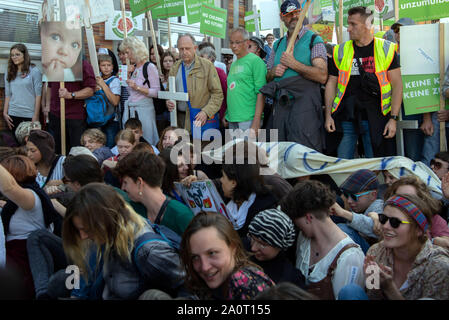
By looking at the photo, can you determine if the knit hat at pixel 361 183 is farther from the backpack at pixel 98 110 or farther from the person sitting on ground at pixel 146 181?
the backpack at pixel 98 110

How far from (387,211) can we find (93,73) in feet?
16.6

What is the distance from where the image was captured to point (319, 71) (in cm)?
551

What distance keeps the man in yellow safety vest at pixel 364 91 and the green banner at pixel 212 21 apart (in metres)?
2.64

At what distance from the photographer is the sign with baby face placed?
250 inches

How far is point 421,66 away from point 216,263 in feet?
13.2

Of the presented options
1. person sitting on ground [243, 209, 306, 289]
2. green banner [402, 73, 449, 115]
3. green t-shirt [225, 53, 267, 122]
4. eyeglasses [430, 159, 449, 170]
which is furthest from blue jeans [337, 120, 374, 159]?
person sitting on ground [243, 209, 306, 289]

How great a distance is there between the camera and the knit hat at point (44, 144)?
508 centimetres

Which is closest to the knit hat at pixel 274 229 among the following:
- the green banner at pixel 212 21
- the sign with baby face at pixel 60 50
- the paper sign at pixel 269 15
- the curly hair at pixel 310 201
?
the curly hair at pixel 310 201

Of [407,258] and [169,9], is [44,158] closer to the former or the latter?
[169,9]

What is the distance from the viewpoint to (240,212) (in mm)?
3676

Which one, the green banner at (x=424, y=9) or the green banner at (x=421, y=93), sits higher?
the green banner at (x=424, y=9)

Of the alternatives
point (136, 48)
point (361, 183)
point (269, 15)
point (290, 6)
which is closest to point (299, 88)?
point (290, 6)

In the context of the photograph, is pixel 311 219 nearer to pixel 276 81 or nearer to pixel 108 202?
pixel 108 202

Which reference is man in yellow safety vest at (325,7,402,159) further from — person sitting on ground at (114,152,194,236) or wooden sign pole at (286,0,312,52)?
person sitting on ground at (114,152,194,236)
